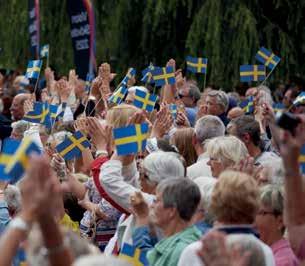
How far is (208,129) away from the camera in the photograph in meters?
8.86

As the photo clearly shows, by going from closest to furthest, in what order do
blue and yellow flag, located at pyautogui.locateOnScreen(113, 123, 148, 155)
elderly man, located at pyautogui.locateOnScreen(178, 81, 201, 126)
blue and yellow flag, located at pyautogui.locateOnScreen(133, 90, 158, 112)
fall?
blue and yellow flag, located at pyautogui.locateOnScreen(113, 123, 148, 155) < blue and yellow flag, located at pyautogui.locateOnScreen(133, 90, 158, 112) < elderly man, located at pyautogui.locateOnScreen(178, 81, 201, 126)

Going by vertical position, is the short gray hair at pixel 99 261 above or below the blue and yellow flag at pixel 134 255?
above

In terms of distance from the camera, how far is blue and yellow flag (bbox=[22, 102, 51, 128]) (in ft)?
35.6

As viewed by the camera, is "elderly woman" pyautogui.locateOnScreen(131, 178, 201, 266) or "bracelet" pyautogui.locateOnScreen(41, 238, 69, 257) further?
"elderly woman" pyautogui.locateOnScreen(131, 178, 201, 266)

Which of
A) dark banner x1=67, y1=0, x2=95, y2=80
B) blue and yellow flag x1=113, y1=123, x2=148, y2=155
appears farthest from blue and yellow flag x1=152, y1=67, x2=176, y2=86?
blue and yellow flag x1=113, y1=123, x2=148, y2=155

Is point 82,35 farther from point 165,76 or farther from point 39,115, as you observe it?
point 39,115

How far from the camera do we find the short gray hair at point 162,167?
7109 millimetres

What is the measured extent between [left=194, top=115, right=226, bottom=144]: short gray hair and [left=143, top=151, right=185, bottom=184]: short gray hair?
1675 millimetres

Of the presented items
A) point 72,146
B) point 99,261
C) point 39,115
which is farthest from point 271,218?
point 39,115

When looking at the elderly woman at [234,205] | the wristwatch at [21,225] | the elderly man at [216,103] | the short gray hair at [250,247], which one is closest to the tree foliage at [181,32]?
the elderly man at [216,103]

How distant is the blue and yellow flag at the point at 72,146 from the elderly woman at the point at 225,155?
190cm

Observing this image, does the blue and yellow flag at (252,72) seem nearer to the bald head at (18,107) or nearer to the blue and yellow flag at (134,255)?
the bald head at (18,107)

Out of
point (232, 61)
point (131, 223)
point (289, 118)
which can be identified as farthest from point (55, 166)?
point (232, 61)

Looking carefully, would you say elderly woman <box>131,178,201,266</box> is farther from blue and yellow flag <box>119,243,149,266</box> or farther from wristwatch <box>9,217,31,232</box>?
wristwatch <box>9,217,31,232</box>
